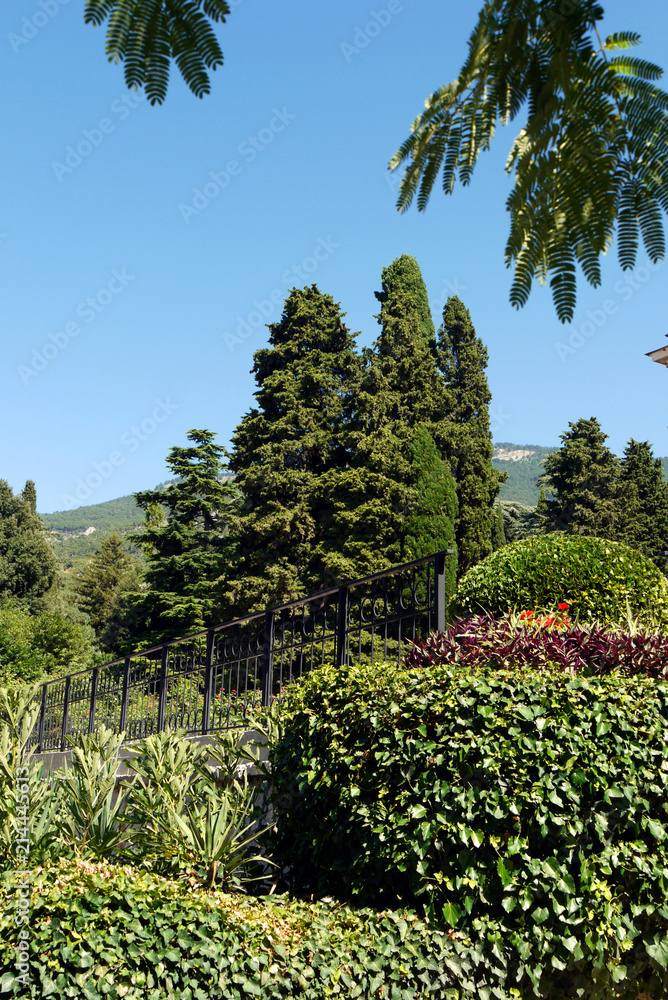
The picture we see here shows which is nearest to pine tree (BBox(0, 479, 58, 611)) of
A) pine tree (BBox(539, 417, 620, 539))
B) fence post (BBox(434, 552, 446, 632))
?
pine tree (BBox(539, 417, 620, 539))

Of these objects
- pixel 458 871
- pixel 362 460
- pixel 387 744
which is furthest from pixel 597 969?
pixel 362 460

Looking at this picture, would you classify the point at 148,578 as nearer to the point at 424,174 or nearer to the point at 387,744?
the point at 387,744

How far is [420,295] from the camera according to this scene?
26.9 metres

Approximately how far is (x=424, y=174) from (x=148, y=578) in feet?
88.7

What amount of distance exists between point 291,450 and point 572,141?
2206 centimetres

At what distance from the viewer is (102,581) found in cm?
4831

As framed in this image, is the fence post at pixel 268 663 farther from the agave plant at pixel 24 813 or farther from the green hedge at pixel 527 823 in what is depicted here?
the green hedge at pixel 527 823

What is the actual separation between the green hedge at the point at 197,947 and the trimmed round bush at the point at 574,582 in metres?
3.52

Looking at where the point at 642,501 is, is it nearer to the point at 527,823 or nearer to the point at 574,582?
the point at 574,582

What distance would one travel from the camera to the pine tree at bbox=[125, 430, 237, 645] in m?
26.8

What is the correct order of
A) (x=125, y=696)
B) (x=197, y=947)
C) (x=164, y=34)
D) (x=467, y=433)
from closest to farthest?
1. (x=164, y=34)
2. (x=197, y=947)
3. (x=125, y=696)
4. (x=467, y=433)

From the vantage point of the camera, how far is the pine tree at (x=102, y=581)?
47.5 m

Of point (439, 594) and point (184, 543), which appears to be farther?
point (184, 543)

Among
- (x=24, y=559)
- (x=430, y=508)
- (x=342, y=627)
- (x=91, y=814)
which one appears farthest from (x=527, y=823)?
(x=24, y=559)
